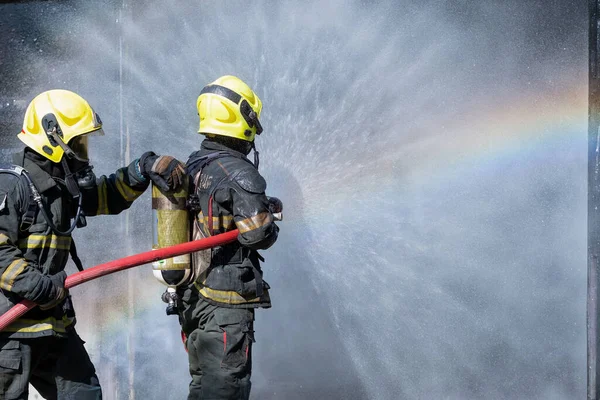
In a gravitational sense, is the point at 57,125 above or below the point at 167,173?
above

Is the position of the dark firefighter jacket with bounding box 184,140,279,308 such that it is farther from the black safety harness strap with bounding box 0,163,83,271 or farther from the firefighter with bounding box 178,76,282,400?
the black safety harness strap with bounding box 0,163,83,271

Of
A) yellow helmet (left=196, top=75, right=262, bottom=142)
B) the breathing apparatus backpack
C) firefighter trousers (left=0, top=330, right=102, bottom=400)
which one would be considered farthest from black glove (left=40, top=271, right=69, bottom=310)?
yellow helmet (left=196, top=75, right=262, bottom=142)

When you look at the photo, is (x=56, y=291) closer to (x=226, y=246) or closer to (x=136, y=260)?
(x=136, y=260)

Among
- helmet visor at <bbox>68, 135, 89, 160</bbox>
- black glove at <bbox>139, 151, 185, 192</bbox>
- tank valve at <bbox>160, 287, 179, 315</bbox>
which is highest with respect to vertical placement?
helmet visor at <bbox>68, 135, 89, 160</bbox>

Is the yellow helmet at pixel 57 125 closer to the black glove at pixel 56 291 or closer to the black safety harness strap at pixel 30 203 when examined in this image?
the black safety harness strap at pixel 30 203

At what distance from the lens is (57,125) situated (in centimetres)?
470

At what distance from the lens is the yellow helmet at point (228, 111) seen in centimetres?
506

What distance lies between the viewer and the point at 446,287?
6.67 meters

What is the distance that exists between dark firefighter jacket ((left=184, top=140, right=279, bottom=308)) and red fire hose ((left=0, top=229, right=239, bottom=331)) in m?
0.12

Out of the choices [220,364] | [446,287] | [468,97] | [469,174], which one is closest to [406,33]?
[468,97]

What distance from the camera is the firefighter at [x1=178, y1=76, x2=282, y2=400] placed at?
16.0ft

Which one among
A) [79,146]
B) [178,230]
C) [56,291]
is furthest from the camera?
[178,230]

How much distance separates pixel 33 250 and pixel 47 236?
97 mm

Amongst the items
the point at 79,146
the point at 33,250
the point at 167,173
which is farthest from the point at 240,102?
the point at 33,250
